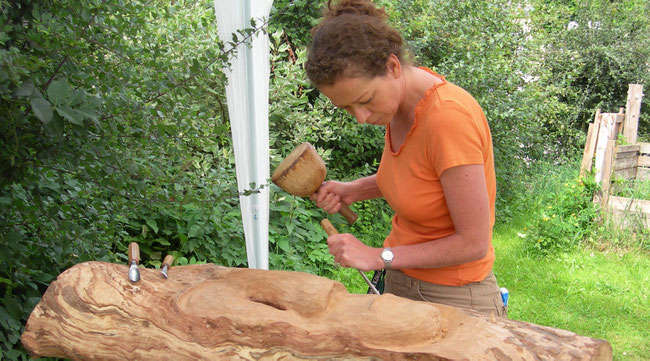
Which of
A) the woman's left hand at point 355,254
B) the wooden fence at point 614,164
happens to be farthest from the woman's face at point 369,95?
the wooden fence at point 614,164

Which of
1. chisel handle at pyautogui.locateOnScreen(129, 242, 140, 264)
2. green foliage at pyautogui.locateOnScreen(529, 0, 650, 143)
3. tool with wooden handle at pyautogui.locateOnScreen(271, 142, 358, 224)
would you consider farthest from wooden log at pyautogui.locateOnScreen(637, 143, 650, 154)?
chisel handle at pyautogui.locateOnScreen(129, 242, 140, 264)

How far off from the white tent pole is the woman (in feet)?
3.77

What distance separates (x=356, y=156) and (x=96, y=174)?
3.87 metres

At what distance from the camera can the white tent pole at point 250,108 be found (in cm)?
269

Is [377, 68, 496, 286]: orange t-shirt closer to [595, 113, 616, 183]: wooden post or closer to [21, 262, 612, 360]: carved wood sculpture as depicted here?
[21, 262, 612, 360]: carved wood sculpture

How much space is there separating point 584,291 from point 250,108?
3.31 meters

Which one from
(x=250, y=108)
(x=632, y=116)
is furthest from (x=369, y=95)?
(x=632, y=116)

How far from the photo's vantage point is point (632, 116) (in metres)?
6.73

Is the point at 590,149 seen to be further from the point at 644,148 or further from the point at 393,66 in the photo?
the point at 393,66

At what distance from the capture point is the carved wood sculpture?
1322 mm

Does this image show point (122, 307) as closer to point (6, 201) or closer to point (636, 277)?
point (6, 201)

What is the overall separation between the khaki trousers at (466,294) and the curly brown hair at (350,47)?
2.42ft

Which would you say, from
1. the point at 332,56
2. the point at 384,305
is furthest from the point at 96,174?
the point at 384,305

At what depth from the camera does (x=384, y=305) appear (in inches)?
55.5
